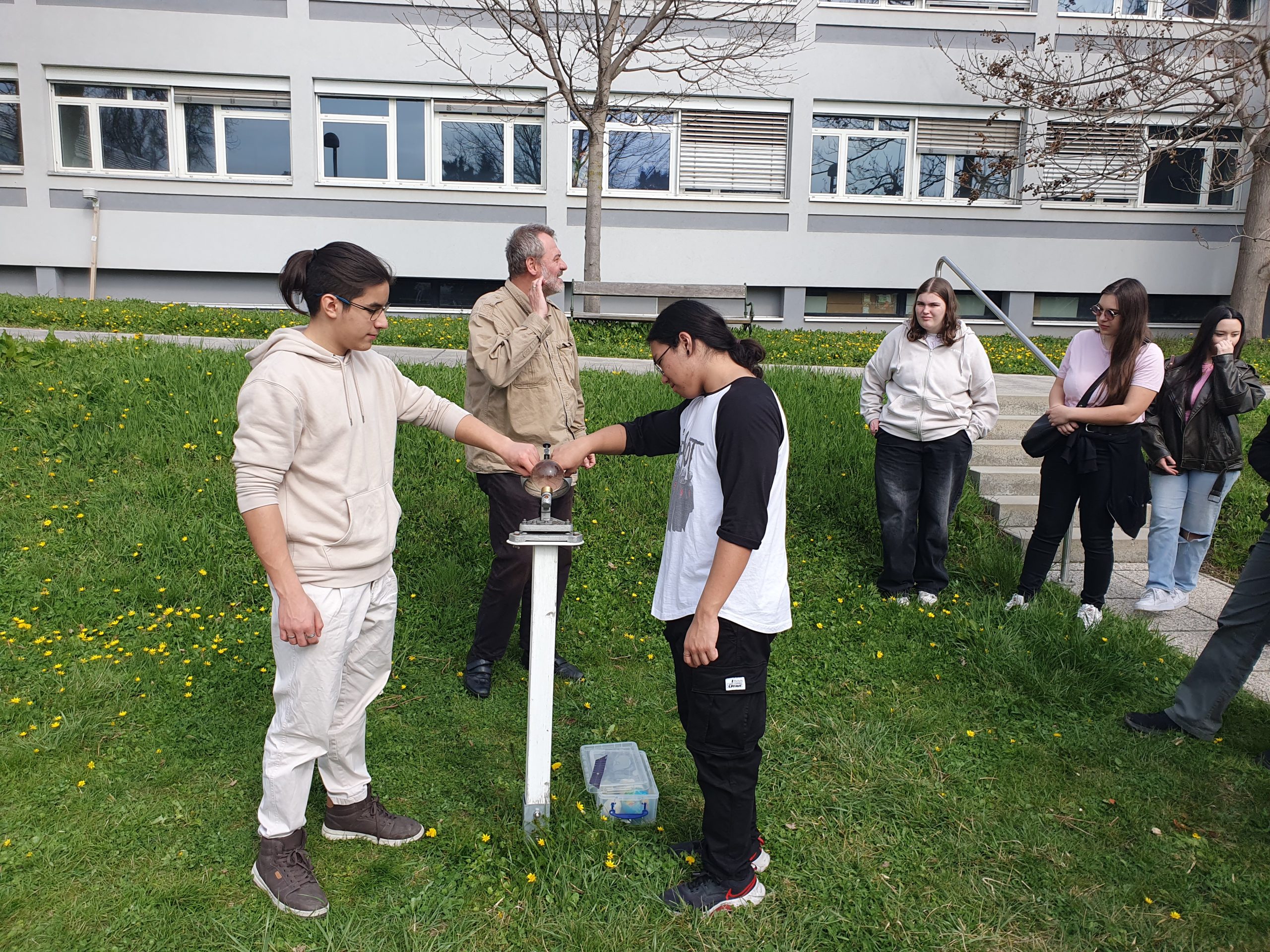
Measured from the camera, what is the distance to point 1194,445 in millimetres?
5414

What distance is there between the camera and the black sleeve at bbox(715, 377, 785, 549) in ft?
8.46

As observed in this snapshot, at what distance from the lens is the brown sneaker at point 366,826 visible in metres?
3.22

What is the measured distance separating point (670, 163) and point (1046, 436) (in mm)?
13116

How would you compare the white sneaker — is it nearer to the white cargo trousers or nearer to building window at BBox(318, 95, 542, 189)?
the white cargo trousers

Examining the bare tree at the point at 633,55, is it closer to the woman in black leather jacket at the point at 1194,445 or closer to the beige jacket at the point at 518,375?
the woman in black leather jacket at the point at 1194,445

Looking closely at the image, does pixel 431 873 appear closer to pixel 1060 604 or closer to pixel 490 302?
pixel 490 302

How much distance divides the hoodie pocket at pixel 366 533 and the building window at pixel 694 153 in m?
14.7

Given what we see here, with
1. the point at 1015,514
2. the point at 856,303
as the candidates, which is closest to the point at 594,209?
the point at 856,303

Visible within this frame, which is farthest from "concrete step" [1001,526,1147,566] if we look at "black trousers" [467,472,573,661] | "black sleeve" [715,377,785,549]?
"black sleeve" [715,377,785,549]

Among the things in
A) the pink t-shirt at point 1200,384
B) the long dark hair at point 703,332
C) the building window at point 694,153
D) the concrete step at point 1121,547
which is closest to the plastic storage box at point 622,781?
the long dark hair at point 703,332

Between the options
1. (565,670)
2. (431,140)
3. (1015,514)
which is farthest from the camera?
(431,140)

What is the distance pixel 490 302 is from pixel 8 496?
383 cm

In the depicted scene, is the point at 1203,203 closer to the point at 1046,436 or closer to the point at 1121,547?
the point at 1121,547

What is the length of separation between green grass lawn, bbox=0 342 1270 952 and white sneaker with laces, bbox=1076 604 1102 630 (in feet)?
0.40
